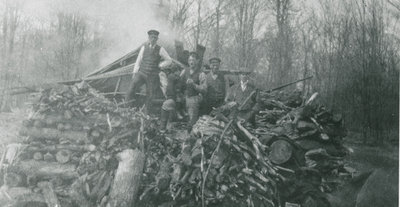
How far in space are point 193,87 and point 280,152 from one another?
2.46 metres

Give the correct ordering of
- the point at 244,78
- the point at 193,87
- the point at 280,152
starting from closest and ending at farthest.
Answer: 1. the point at 280,152
2. the point at 193,87
3. the point at 244,78

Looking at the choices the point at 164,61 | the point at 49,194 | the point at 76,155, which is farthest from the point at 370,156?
the point at 49,194

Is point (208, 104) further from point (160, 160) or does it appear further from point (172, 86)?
point (160, 160)

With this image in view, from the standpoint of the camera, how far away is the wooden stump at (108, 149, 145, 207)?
5.12 meters

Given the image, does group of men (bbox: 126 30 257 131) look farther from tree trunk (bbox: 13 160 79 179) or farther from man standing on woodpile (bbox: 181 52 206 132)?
tree trunk (bbox: 13 160 79 179)

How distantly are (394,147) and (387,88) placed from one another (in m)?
1.46

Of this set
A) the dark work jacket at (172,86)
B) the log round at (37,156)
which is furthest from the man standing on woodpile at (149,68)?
the log round at (37,156)

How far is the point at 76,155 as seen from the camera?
615cm

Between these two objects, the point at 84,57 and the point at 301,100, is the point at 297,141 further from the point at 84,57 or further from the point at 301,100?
the point at 84,57

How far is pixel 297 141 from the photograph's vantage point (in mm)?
6324

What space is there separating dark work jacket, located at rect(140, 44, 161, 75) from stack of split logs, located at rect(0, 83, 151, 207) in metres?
1.50

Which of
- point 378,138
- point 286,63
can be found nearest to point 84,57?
point 286,63

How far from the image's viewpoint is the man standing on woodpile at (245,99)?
7.13m

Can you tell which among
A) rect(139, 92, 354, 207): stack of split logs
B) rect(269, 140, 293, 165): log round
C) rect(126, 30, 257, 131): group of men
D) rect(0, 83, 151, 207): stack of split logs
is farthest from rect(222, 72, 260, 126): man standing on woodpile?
rect(0, 83, 151, 207): stack of split logs
